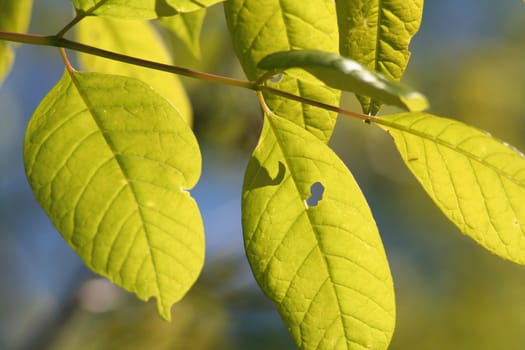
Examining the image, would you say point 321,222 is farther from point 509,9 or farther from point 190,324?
point 509,9

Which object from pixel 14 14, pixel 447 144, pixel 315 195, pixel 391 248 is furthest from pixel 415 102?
pixel 391 248

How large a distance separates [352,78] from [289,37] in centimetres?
35

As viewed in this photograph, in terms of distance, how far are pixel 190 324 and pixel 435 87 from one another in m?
2.71

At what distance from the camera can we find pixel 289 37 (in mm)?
1077

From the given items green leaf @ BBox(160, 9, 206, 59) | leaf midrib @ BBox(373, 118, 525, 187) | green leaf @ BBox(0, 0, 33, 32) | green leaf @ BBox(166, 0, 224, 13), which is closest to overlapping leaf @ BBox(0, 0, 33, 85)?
green leaf @ BBox(0, 0, 33, 32)

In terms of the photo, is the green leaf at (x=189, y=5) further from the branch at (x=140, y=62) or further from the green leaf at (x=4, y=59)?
the green leaf at (x=4, y=59)

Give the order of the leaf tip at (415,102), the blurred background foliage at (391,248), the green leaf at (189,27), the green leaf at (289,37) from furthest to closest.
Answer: the blurred background foliage at (391,248) → the green leaf at (189,27) → the green leaf at (289,37) → the leaf tip at (415,102)

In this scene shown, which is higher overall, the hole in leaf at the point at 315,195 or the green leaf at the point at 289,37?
the green leaf at the point at 289,37

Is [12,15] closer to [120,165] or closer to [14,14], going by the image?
[14,14]

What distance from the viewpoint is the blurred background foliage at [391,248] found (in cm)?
483

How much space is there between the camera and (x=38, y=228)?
6.89m

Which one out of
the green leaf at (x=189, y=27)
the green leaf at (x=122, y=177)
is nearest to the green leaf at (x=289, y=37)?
the green leaf at (x=122, y=177)

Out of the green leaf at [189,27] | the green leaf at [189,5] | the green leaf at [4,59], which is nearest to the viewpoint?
the green leaf at [189,5]

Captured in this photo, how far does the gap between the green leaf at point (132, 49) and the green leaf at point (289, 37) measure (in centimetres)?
65
